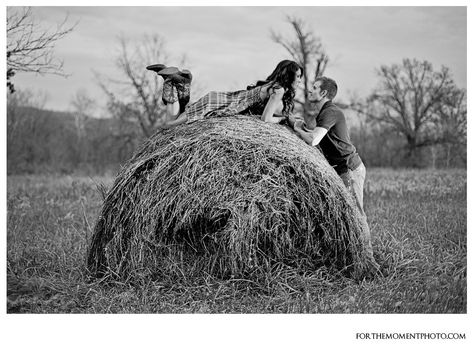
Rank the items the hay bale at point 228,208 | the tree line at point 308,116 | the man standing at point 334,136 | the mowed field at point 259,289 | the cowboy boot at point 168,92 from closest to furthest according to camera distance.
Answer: the mowed field at point 259,289 → the hay bale at point 228,208 → the man standing at point 334,136 → the cowboy boot at point 168,92 → the tree line at point 308,116

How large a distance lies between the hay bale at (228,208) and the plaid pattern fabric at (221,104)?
26 centimetres

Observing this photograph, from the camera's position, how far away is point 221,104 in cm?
639

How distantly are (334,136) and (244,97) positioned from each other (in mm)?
1134

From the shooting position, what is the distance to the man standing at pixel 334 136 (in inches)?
243

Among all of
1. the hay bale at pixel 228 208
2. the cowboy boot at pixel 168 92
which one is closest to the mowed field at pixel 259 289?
the hay bale at pixel 228 208

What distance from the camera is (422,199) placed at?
39.3ft

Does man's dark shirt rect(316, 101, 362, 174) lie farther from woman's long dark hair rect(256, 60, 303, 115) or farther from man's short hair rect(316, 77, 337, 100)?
woman's long dark hair rect(256, 60, 303, 115)

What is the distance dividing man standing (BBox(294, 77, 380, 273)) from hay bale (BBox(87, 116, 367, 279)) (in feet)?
1.14

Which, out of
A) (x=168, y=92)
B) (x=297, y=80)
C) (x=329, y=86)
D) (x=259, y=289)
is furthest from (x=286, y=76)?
(x=259, y=289)

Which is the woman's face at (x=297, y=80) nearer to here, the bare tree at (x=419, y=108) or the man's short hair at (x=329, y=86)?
the man's short hair at (x=329, y=86)

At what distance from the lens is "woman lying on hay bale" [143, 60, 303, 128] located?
6.07 meters

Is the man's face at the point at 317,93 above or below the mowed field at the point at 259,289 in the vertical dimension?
above
